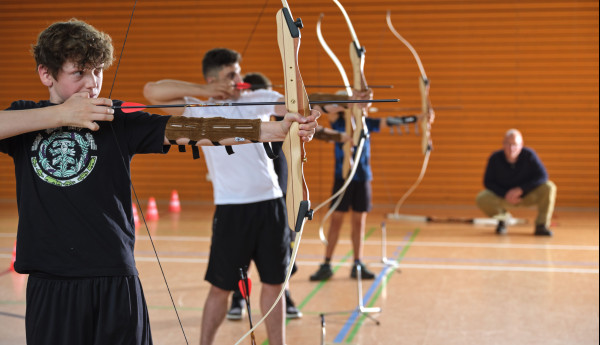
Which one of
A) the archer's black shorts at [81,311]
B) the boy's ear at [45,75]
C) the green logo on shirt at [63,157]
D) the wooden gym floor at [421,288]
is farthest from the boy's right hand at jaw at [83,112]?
the wooden gym floor at [421,288]

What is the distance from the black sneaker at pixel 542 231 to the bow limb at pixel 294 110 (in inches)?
215

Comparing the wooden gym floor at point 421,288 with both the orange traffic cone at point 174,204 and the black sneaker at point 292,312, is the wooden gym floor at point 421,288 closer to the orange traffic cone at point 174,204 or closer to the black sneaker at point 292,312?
the black sneaker at point 292,312

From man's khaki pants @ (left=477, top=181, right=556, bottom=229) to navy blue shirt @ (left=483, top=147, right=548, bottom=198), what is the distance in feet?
0.19

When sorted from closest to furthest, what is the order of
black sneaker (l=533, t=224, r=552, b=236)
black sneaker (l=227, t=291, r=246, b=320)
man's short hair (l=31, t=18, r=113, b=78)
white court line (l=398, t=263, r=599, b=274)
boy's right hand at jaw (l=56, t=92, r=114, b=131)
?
boy's right hand at jaw (l=56, t=92, r=114, b=131) → man's short hair (l=31, t=18, r=113, b=78) → black sneaker (l=227, t=291, r=246, b=320) → white court line (l=398, t=263, r=599, b=274) → black sneaker (l=533, t=224, r=552, b=236)

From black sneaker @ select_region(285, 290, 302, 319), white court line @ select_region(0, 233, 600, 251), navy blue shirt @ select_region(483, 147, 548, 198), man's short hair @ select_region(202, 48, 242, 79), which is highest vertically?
man's short hair @ select_region(202, 48, 242, 79)

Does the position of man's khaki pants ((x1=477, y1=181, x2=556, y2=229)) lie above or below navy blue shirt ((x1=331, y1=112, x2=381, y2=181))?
below

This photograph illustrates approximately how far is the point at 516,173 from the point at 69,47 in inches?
242

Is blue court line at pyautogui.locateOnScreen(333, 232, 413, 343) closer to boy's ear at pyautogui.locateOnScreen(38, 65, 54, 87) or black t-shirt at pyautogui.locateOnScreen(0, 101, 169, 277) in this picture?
black t-shirt at pyautogui.locateOnScreen(0, 101, 169, 277)

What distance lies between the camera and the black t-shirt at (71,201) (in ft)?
5.86

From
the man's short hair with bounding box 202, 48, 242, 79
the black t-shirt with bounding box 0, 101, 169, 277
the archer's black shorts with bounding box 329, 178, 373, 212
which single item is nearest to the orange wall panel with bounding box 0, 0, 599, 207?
the archer's black shorts with bounding box 329, 178, 373, 212

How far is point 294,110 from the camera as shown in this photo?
1856mm

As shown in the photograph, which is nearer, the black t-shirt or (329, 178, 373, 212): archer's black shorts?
the black t-shirt

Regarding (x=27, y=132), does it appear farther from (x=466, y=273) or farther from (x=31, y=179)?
(x=466, y=273)

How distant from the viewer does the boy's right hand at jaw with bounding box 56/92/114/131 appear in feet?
5.60
